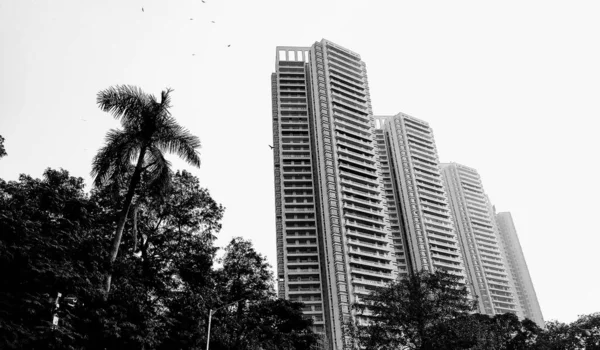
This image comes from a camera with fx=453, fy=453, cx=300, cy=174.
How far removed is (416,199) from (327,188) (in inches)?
1316

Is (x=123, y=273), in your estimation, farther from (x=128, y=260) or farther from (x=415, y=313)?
(x=415, y=313)

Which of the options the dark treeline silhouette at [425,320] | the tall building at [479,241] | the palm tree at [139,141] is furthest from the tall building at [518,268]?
the palm tree at [139,141]

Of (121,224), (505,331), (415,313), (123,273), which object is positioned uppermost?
(505,331)

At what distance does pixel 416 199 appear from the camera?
373ft

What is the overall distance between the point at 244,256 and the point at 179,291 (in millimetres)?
6640

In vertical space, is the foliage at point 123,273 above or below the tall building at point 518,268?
below

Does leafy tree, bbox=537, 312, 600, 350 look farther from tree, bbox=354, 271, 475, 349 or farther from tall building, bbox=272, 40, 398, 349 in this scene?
tall building, bbox=272, 40, 398, 349

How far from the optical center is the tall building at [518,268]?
15700cm

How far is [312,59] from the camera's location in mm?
107875

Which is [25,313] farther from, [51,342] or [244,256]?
[244,256]

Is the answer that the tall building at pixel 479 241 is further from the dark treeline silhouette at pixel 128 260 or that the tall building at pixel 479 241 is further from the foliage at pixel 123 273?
the dark treeline silhouette at pixel 128 260

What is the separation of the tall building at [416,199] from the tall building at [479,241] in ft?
95.0

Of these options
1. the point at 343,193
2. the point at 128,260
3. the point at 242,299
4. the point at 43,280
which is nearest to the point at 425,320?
the point at 242,299

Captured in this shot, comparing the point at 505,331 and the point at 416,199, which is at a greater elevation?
the point at 416,199
